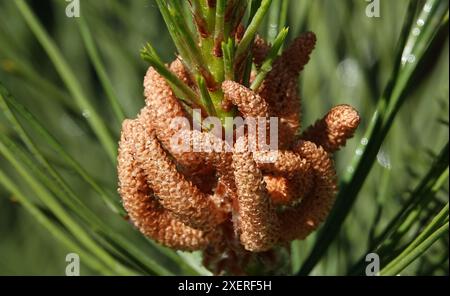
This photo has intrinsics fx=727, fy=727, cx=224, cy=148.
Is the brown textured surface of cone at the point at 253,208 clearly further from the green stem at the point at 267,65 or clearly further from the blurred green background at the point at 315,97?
the blurred green background at the point at 315,97

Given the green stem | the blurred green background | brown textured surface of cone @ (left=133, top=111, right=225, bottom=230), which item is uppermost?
the blurred green background

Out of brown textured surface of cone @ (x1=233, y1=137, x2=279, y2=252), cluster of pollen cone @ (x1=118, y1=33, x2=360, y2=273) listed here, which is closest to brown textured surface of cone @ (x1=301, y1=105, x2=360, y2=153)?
cluster of pollen cone @ (x1=118, y1=33, x2=360, y2=273)

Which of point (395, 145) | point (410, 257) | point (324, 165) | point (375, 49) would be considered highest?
point (375, 49)

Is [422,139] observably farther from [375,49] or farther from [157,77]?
[157,77]

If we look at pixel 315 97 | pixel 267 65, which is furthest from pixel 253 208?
pixel 315 97

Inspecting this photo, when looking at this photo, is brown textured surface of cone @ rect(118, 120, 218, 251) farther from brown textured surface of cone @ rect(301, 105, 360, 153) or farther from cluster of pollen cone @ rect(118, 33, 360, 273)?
brown textured surface of cone @ rect(301, 105, 360, 153)

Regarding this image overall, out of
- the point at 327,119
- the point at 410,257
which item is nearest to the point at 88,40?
the point at 327,119

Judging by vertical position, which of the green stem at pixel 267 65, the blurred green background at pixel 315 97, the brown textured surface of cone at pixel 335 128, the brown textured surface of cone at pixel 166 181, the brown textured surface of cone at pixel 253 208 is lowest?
the brown textured surface of cone at pixel 253 208

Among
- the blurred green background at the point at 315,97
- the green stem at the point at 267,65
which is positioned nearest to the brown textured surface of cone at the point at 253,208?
the green stem at the point at 267,65
